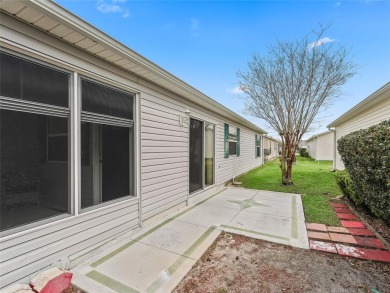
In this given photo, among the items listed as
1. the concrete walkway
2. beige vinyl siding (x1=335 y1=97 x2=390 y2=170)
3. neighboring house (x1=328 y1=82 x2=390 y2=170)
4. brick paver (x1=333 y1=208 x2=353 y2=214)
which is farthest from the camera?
beige vinyl siding (x1=335 y1=97 x2=390 y2=170)

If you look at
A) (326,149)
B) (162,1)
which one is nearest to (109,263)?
(162,1)

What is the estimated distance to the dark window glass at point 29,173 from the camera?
9.57 feet

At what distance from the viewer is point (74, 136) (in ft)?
8.79

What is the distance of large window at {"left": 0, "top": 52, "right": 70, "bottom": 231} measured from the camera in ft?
7.32

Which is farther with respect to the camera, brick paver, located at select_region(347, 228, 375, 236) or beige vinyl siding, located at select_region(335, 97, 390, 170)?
beige vinyl siding, located at select_region(335, 97, 390, 170)

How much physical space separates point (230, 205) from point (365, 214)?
306 cm

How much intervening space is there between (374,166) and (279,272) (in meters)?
2.57

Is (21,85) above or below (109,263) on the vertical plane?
above

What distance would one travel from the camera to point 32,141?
11.4 ft

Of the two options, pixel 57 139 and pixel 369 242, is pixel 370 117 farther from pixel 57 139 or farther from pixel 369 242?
pixel 57 139

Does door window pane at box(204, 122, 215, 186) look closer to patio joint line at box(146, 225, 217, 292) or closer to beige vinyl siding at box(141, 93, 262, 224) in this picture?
beige vinyl siding at box(141, 93, 262, 224)

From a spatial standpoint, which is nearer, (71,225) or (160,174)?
(71,225)

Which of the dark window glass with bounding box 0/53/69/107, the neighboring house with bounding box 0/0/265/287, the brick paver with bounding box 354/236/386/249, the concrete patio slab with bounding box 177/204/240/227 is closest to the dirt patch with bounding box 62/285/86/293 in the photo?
the neighboring house with bounding box 0/0/265/287

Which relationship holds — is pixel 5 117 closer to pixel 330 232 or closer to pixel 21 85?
pixel 21 85
